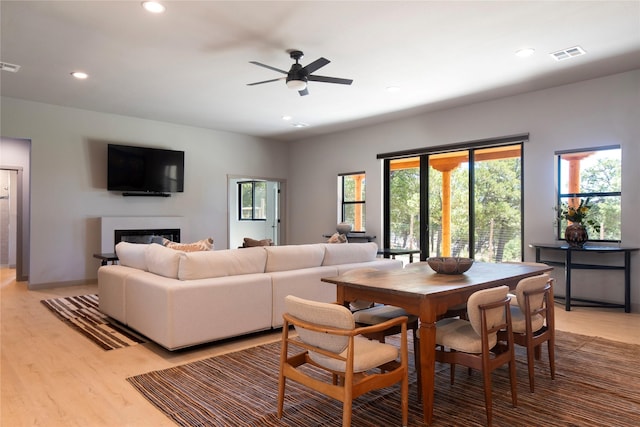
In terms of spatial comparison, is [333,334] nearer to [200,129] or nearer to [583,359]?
[583,359]

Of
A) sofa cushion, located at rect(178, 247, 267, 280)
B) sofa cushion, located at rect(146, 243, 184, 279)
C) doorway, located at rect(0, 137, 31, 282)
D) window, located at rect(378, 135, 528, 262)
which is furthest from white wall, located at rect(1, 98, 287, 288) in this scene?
sofa cushion, located at rect(178, 247, 267, 280)

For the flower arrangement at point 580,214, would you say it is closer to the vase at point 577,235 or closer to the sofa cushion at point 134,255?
the vase at point 577,235

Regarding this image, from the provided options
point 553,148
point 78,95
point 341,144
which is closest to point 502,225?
point 553,148

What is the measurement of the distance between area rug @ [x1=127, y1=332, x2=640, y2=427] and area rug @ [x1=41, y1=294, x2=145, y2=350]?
0.99 m

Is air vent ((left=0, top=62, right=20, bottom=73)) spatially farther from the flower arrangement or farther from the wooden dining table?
the flower arrangement

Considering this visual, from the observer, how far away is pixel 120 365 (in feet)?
10.4

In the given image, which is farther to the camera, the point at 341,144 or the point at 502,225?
the point at 341,144

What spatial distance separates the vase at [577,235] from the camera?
498 cm

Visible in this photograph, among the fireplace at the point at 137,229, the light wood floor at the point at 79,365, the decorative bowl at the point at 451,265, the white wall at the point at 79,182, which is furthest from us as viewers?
the fireplace at the point at 137,229

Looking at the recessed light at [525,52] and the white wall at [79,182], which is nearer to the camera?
the recessed light at [525,52]

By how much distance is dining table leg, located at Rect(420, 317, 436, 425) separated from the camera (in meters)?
2.27

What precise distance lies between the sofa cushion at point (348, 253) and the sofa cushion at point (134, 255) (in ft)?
6.05

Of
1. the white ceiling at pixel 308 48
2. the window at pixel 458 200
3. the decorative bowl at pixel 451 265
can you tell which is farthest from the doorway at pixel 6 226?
the decorative bowl at pixel 451 265

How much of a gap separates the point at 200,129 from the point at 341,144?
2.87 m
